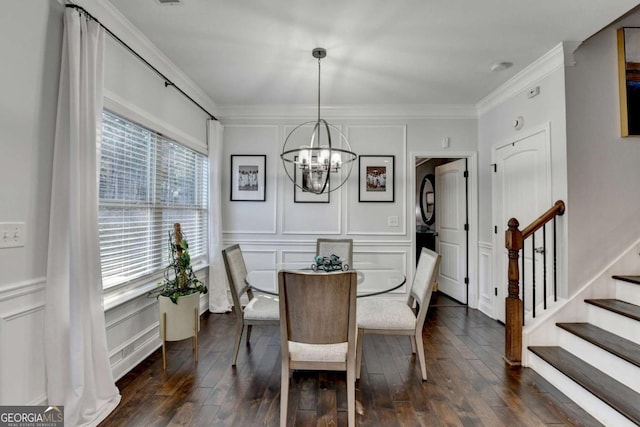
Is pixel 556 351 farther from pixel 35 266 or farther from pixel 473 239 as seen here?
pixel 35 266

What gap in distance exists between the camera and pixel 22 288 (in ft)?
5.30

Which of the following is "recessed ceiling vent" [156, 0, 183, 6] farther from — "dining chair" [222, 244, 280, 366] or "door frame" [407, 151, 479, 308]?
"door frame" [407, 151, 479, 308]

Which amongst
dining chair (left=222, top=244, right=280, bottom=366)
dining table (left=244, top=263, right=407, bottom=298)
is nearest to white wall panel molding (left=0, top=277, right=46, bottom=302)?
dining chair (left=222, top=244, right=280, bottom=366)

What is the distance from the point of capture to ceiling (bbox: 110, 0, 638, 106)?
2.16 m

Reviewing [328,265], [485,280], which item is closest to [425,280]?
[328,265]

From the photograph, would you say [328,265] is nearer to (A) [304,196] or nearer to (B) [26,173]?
(A) [304,196]

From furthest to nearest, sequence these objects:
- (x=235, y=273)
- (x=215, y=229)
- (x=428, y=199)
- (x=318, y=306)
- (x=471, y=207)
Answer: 1. (x=428, y=199)
2. (x=471, y=207)
3. (x=215, y=229)
4. (x=235, y=273)
5. (x=318, y=306)

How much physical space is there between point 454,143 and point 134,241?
394 cm

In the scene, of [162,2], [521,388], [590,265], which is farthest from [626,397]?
[162,2]

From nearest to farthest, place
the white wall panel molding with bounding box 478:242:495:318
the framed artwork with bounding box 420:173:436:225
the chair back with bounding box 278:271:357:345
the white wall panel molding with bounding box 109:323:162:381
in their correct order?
the chair back with bounding box 278:271:357:345 < the white wall panel molding with bounding box 109:323:162:381 < the white wall panel molding with bounding box 478:242:495:318 < the framed artwork with bounding box 420:173:436:225

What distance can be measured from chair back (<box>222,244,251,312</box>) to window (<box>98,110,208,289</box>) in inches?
30.3

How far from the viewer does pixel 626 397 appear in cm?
184

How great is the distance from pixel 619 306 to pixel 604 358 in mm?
533

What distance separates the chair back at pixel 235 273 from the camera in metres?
2.51
